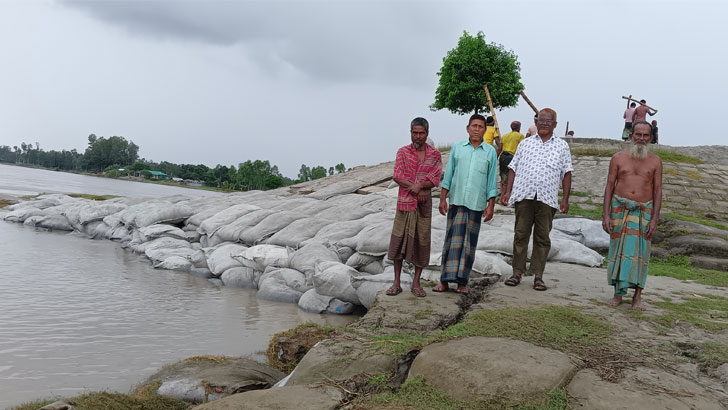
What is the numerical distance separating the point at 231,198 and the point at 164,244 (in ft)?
12.4

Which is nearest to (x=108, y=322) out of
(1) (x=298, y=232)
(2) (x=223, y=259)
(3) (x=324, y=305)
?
(3) (x=324, y=305)

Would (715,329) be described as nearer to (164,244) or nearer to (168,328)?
(168,328)

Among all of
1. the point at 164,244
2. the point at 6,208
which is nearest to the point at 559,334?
the point at 164,244

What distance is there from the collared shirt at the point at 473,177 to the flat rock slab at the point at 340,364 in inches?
59.2

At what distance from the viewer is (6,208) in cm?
1523

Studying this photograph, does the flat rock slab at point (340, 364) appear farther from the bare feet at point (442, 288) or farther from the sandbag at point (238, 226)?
the sandbag at point (238, 226)

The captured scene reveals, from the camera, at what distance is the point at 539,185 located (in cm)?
373

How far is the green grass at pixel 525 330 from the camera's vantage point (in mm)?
2449

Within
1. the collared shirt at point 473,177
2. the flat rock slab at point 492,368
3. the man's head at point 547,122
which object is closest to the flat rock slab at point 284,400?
the flat rock slab at point 492,368

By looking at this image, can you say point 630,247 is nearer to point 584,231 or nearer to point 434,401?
point 434,401

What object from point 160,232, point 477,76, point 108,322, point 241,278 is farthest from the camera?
point 477,76

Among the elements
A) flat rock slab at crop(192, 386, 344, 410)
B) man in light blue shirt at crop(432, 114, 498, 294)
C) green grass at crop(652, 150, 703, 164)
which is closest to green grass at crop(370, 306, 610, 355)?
flat rock slab at crop(192, 386, 344, 410)

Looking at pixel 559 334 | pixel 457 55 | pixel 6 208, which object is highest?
pixel 457 55

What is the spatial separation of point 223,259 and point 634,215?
573 centimetres
